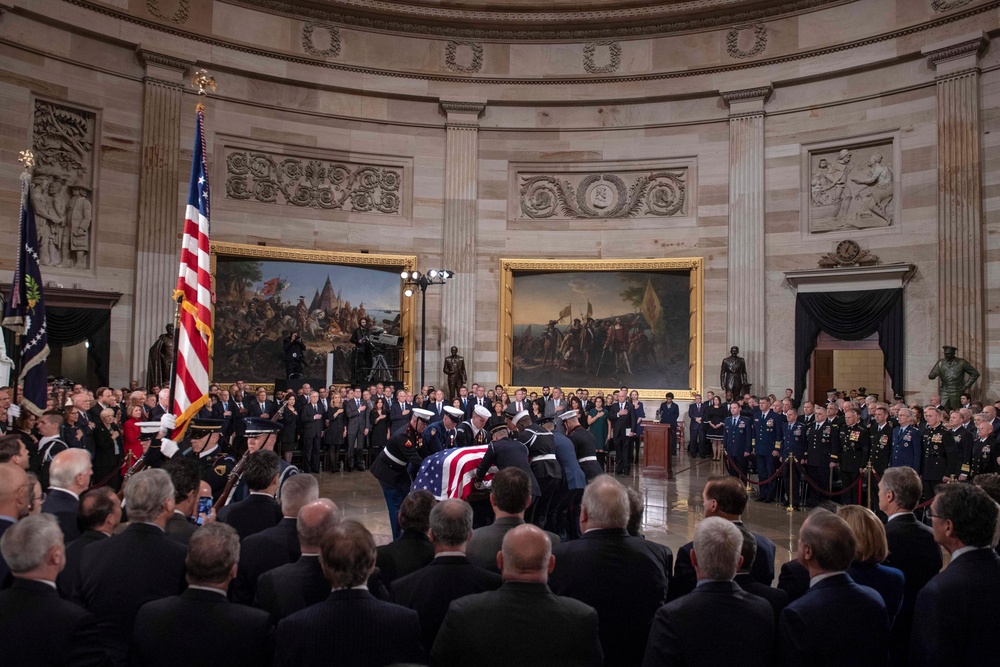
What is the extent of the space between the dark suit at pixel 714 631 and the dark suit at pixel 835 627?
0.42ft

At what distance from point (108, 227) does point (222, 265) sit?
9.80 feet

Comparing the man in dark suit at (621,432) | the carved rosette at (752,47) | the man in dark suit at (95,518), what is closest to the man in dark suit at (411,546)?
the man in dark suit at (95,518)

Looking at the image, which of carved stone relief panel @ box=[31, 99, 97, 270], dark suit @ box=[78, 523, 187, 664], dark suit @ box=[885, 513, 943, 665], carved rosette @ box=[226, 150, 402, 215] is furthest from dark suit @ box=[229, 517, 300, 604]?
carved rosette @ box=[226, 150, 402, 215]

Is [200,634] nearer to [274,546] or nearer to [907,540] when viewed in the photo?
[274,546]

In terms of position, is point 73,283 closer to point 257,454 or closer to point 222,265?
point 222,265

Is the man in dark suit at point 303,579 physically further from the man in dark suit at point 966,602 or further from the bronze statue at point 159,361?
the bronze statue at point 159,361

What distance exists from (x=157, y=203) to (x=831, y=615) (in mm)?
19829

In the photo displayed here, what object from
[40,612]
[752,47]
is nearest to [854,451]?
[40,612]

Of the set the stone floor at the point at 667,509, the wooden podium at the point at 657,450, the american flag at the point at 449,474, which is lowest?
the stone floor at the point at 667,509

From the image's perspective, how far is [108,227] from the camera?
19094 millimetres

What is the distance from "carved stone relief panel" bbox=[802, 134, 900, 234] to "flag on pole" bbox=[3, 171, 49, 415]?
18.6 metres

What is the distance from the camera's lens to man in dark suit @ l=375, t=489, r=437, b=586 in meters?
4.48

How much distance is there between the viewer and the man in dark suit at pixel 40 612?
9.87 ft

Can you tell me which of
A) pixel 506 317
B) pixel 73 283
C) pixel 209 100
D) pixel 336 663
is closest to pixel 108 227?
pixel 73 283
